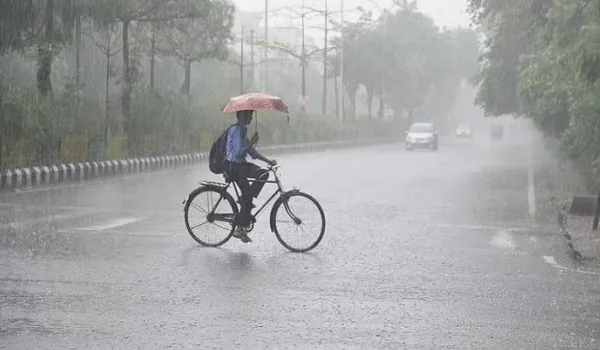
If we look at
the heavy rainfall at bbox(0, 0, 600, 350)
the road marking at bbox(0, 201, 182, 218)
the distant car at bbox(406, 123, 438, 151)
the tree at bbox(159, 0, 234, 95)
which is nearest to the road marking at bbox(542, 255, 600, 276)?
the heavy rainfall at bbox(0, 0, 600, 350)

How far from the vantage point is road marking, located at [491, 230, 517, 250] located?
1289cm

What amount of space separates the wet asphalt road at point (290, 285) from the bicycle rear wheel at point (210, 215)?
0.17 metres

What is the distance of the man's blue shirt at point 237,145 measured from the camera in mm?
11711

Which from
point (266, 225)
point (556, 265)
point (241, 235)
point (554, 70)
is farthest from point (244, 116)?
point (554, 70)

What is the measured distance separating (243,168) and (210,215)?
2.49 feet

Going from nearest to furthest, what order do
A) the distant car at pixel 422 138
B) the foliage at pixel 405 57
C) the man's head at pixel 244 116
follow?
the man's head at pixel 244 116 → the distant car at pixel 422 138 → the foliage at pixel 405 57

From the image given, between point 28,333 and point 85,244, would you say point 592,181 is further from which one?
point 28,333

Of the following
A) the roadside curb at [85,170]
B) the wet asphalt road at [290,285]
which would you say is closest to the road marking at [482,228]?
the wet asphalt road at [290,285]

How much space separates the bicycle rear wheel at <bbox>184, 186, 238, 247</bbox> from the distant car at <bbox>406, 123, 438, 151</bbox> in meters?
45.7

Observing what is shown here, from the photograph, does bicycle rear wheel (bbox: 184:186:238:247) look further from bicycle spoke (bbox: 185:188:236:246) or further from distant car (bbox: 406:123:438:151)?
distant car (bbox: 406:123:438:151)

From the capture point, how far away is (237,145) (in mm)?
11719

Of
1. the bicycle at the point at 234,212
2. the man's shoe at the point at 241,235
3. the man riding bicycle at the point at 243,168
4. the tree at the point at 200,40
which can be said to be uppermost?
the tree at the point at 200,40

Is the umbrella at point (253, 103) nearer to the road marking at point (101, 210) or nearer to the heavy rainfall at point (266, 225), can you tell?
the heavy rainfall at point (266, 225)

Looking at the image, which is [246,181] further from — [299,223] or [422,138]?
[422,138]
